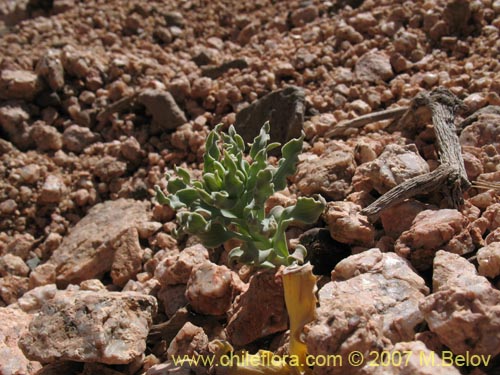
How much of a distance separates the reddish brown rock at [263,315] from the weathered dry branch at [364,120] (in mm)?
1447

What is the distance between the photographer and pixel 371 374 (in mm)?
1704

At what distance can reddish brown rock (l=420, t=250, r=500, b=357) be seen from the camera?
1.68 m

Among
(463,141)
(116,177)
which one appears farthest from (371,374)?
(116,177)

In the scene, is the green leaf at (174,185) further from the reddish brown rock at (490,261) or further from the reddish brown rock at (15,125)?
the reddish brown rock at (15,125)

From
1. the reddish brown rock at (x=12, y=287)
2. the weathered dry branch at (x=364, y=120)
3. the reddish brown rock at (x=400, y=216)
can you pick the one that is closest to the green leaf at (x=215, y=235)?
the reddish brown rock at (x=400, y=216)

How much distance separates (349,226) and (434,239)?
39cm

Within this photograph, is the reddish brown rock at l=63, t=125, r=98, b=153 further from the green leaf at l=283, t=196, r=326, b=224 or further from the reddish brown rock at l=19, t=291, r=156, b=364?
the green leaf at l=283, t=196, r=326, b=224

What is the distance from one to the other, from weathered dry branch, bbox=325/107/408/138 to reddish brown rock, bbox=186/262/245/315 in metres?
1.39

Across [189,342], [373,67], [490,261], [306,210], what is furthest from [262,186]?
[373,67]

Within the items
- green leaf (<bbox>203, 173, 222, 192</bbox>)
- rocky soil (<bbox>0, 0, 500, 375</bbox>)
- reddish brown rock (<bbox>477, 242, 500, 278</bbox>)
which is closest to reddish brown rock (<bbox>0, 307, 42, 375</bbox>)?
rocky soil (<bbox>0, 0, 500, 375</bbox>)

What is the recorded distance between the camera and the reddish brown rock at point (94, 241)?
3.18 metres

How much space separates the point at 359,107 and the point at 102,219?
1.95m

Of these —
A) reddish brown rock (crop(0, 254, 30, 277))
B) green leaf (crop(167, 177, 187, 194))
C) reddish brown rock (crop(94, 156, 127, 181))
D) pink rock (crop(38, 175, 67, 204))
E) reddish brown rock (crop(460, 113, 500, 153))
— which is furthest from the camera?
reddish brown rock (crop(94, 156, 127, 181))

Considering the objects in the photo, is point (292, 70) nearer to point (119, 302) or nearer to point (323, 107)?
point (323, 107)
